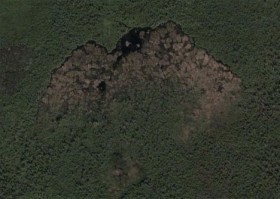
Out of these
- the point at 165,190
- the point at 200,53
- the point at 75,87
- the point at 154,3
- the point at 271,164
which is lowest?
the point at 165,190

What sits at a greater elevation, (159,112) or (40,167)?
(159,112)

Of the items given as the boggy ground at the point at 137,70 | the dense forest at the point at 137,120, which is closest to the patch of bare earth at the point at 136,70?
the boggy ground at the point at 137,70

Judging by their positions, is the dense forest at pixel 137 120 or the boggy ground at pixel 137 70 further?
the boggy ground at pixel 137 70

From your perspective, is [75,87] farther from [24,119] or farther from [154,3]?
[154,3]

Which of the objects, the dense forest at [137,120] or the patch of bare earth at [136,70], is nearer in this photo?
the dense forest at [137,120]

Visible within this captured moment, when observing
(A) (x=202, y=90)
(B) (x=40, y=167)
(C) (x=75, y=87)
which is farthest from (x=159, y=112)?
(B) (x=40, y=167)

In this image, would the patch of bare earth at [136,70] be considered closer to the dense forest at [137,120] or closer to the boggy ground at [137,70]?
the boggy ground at [137,70]

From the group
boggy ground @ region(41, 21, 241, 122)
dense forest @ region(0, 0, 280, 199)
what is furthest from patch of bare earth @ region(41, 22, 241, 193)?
dense forest @ region(0, 0, 280, 199)

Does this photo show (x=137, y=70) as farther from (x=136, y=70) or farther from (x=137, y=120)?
(x=137, y=120)
